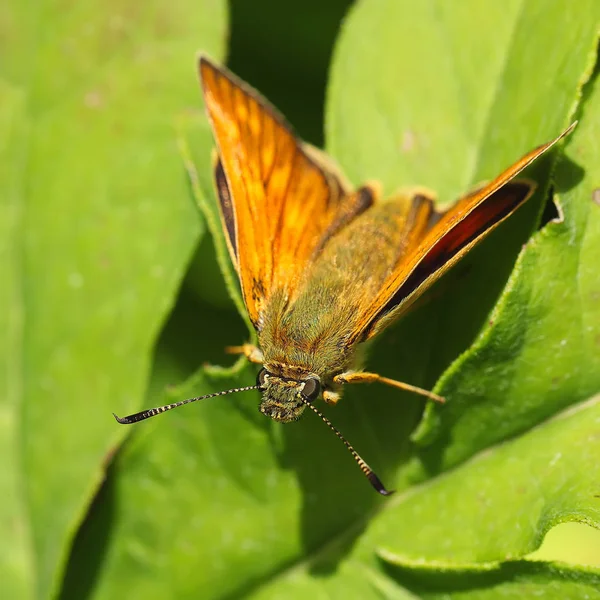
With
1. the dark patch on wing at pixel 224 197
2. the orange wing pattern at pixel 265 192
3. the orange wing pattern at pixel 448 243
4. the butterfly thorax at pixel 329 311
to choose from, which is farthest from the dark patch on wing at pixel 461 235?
the dark patch on wing at pixel 224 197

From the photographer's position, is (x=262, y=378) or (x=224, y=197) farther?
(x=224, y=197)

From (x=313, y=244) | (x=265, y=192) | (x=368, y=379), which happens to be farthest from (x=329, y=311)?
(x=265, y=192)

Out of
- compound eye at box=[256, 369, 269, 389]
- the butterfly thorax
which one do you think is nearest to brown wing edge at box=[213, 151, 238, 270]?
the butterfly thorax

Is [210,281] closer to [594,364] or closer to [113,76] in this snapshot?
[113,76]

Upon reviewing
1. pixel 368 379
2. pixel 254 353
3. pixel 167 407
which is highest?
pixel 368 379

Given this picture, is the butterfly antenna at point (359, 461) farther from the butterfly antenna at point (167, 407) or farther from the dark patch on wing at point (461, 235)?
the dark patch on wing at point (461, 235)

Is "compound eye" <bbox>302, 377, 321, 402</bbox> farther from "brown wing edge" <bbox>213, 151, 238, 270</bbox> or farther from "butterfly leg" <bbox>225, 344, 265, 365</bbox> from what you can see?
"brown wing edge" <bbox>213, 151, 238, 270</bbox>

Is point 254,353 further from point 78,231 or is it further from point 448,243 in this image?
point 78,231
